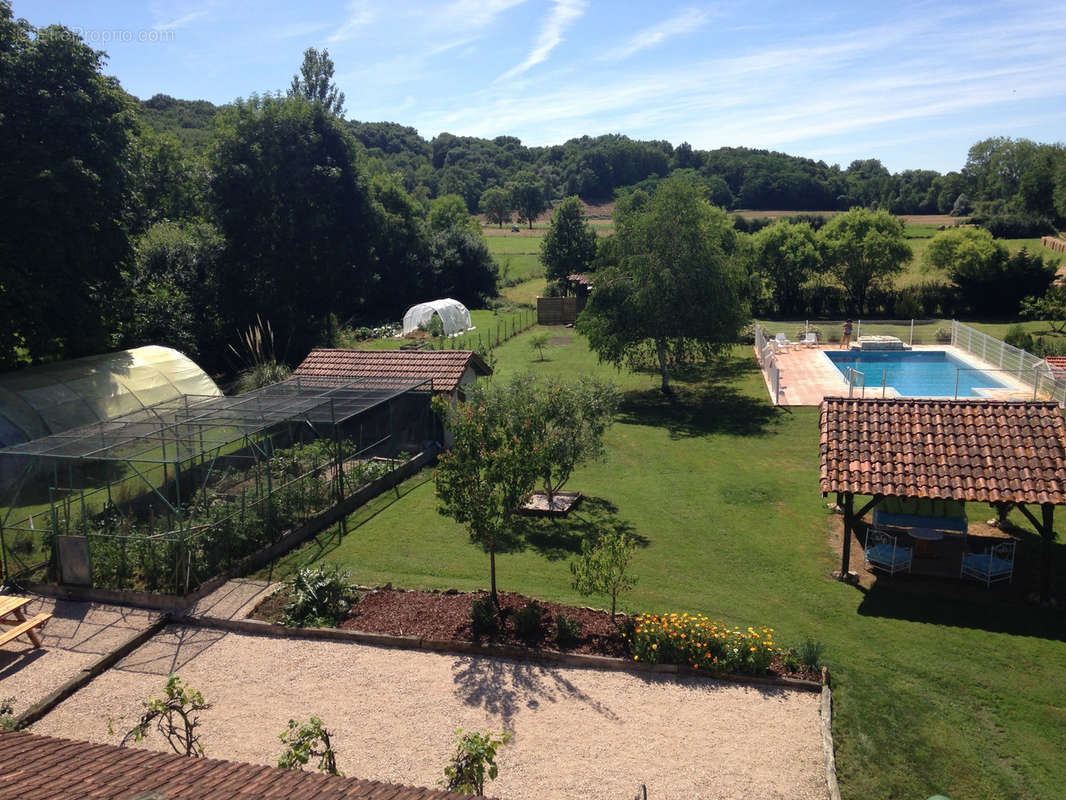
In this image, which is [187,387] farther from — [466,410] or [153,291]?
[466,410]

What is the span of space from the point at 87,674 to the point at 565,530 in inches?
370

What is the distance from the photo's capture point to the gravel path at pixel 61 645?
38.7 feet

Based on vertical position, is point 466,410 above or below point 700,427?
above

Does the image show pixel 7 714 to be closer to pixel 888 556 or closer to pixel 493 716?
pixel 493 716

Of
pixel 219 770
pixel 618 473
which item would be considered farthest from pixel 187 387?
pixel 219 770

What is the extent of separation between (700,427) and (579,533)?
10.3 m

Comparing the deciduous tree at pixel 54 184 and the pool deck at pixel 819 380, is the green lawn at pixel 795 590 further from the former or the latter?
the deciduous tree at pixel 54 184

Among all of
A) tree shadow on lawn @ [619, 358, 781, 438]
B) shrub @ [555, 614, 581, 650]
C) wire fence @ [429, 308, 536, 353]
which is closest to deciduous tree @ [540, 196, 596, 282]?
wire fence @ [429, 308, 536, 353]

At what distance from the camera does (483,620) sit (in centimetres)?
1301

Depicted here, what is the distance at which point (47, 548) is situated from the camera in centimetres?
1516

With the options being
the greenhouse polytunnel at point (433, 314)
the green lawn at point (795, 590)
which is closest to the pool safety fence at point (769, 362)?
the green lawn at point (795, 590)

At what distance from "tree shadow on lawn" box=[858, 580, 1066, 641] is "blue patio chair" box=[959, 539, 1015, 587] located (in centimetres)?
27

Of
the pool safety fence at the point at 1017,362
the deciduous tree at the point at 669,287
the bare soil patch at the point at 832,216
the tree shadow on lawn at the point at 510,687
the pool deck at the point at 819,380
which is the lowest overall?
the tree shadow on lawn at the point at 510,687

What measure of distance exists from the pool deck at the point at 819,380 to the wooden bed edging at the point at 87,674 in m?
19.7
